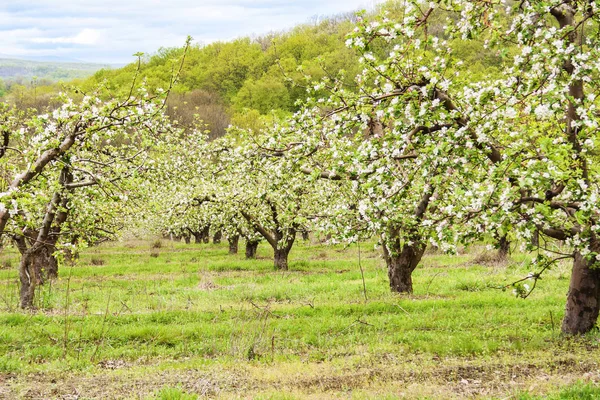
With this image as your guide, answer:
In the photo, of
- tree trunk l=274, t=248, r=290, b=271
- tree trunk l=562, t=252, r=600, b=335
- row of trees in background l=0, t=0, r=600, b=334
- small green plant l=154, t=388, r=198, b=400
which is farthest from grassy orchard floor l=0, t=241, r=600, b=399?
tree trunk l=274, t=248, r=290, b=271

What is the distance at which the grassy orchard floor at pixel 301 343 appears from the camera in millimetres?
9844

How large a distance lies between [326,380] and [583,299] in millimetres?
6632

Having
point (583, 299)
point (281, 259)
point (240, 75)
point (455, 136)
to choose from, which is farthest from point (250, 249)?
point (240, 75)

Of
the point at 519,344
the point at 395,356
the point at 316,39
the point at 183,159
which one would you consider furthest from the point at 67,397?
the point at 316,39

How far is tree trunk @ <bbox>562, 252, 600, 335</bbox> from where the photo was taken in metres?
12.2

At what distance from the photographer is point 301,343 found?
44.8 feet

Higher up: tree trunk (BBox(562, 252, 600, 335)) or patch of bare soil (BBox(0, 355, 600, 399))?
tree trunk (BBox(562, 252, 600, 335))

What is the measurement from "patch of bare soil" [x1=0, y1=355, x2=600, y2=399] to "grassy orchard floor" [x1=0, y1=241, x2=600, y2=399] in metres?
0.04

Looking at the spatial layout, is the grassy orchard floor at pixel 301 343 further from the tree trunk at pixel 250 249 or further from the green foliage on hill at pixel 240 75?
the green foliage on hill at pixel 240 75

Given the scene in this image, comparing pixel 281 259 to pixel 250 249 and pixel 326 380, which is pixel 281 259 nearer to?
pixel 250 249

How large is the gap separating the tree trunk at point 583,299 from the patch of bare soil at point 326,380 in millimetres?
1924

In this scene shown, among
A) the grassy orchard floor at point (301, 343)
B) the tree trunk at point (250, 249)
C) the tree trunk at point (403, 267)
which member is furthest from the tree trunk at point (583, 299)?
the tree trunk at point (250, 249)

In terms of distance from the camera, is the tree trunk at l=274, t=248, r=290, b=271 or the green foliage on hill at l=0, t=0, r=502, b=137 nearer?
the tree trunk at l=274, t=248, r=290, b=271

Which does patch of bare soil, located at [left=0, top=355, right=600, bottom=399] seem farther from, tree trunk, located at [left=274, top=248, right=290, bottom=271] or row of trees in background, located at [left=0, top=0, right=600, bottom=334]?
tree trunk, located at [left=274, top=248, right=290, bottom=271]
